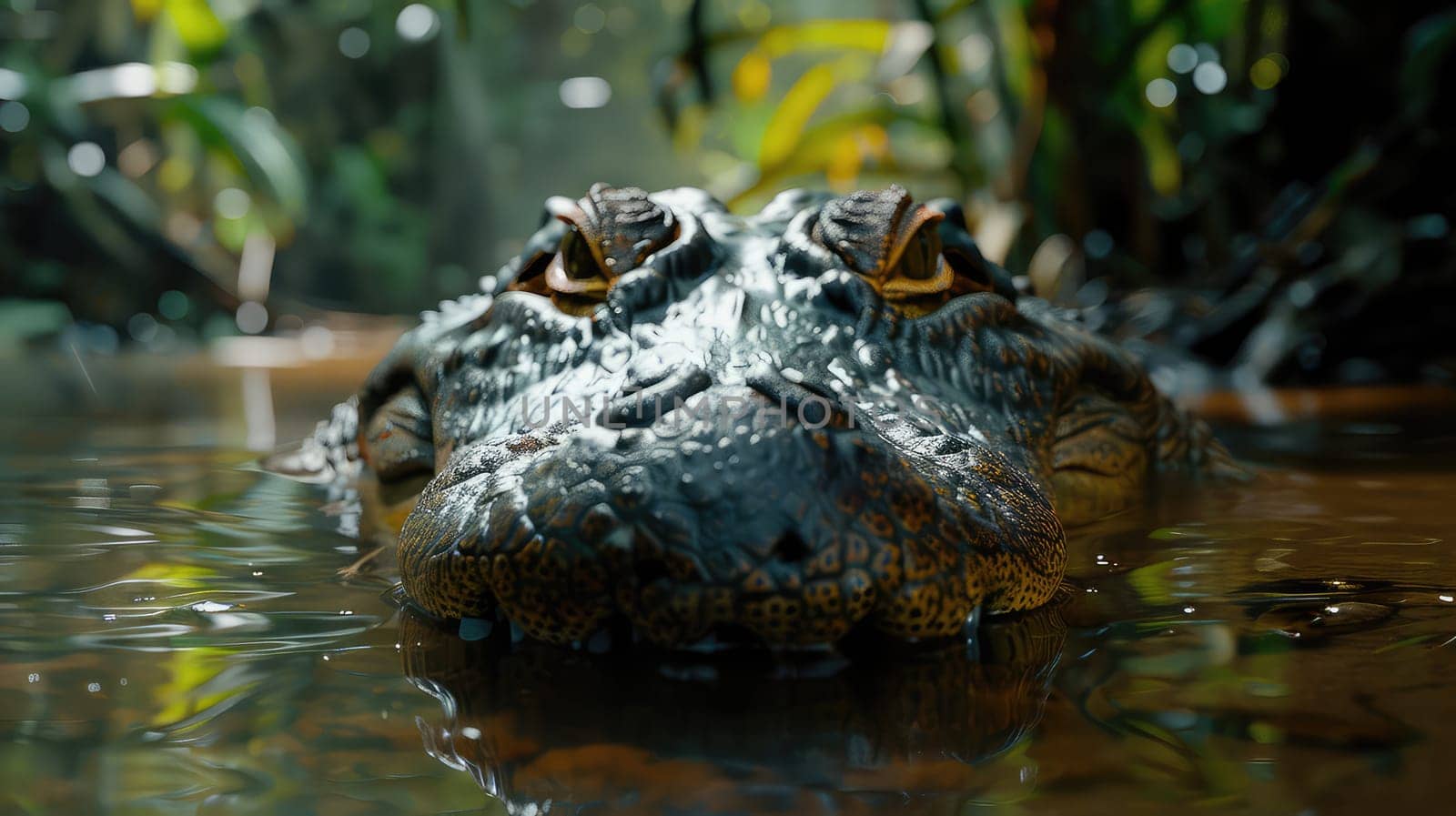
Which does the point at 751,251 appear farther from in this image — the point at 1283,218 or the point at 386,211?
the point at 386,211

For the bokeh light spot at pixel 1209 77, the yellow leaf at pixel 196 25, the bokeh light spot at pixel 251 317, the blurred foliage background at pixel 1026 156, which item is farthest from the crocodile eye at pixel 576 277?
the bokeh light spot at pixel 251 317

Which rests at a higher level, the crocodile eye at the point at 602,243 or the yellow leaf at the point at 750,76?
the yellow leaf at the point at 750,76

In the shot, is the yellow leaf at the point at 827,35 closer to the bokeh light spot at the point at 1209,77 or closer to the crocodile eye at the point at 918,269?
the bokeh light spot at the point at 1209,77

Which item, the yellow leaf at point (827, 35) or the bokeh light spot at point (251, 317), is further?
the bokeh light spot at point (251, 317)

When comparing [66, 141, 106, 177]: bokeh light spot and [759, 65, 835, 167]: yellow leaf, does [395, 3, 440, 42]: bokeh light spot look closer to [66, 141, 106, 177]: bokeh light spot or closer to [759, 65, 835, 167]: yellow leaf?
[66, 141, 106, 177]: bokeh light spot

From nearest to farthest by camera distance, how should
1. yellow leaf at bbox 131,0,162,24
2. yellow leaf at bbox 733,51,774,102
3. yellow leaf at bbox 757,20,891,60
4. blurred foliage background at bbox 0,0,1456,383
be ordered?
blurred foliage background at bbox 0,0,1456,383, yellow leaf at bbox 757,20,891,60, yellow leaf at bbox 733,51,774,102, yellow leaf at bbox 131,0,162,24

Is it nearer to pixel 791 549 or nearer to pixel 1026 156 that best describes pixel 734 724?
pixel 791 549

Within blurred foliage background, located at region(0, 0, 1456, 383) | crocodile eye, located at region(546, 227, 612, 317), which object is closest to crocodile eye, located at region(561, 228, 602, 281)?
crocodile eye, located at region(546, 227, 612, 317)

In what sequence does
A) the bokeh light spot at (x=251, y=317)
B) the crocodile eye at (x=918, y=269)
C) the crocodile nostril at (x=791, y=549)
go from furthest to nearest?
the bokeh light spot at (x=251, y=317), the crocodile eye at (x=918, y=269), the crocodile nostril at (x=791, y=549)
